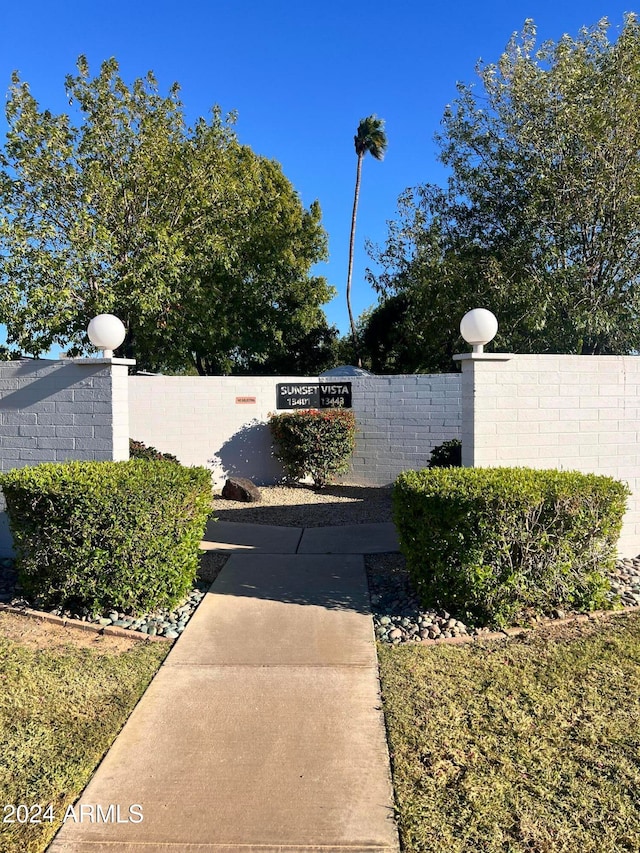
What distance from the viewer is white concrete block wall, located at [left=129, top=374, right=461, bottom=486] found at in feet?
32.3

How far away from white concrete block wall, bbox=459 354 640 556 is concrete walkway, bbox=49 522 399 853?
1811 millimetres

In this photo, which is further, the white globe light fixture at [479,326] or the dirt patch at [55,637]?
the white globe light fixture at [479,326]

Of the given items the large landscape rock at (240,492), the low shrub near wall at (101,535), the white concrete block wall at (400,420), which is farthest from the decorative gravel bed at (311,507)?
the low shrub near wall at (101,535)

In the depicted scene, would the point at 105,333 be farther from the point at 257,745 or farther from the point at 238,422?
the point at 238,422

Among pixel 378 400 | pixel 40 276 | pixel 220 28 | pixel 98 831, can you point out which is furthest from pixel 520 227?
pixel 98 831

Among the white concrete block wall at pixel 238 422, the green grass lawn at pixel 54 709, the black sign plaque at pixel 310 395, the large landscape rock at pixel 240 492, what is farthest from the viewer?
the black sign plaque at pixel 310 395

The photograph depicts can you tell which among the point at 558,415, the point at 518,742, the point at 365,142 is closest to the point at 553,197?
the point at 558,415

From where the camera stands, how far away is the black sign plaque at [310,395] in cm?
1008

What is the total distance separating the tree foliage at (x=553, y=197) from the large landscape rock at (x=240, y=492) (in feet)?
16.4

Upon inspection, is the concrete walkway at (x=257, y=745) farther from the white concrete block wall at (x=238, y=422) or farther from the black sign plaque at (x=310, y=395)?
the black sign plaque at (x=310, y=395)

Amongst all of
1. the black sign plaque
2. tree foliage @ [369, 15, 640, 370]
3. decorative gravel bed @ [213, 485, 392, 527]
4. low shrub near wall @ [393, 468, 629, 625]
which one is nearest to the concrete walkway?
low shrub near wall @ [393, 468, 629, 625]

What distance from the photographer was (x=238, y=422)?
33.1 feet

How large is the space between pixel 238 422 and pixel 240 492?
1.65 m

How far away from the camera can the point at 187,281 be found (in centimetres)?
1319
